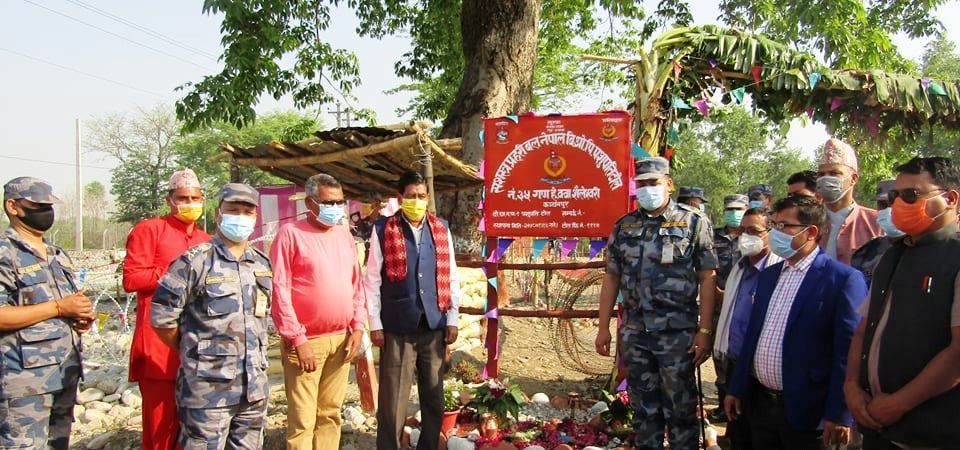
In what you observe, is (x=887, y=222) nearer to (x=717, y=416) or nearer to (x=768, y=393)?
Result: (x=768, y=393)

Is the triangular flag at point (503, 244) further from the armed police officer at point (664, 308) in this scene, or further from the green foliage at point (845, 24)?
the green foliage at point (845, 24)

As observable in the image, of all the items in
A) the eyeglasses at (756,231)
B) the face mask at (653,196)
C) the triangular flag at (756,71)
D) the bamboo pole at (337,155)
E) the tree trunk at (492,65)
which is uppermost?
the tree trunk at (492,65)

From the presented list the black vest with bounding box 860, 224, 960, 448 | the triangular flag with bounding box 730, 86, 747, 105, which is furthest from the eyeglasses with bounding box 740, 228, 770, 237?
the triangular flag with bounding box 730, 86, 747, 105

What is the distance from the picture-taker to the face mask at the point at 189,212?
3.59 metres

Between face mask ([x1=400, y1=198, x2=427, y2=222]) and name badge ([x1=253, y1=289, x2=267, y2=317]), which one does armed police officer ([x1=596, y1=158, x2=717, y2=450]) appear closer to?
face mask ([x1=400, y1=198, x2=427, y2=222])

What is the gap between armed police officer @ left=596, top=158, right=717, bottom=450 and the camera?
3596mm

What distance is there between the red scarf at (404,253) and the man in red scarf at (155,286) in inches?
42.6

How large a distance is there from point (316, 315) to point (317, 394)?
49 cm

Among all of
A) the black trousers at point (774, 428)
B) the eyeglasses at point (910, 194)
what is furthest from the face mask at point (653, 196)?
the eyeglasses at point (910, 194)

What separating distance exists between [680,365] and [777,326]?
824 mm

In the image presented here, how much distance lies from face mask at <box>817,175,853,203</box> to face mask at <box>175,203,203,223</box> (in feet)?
11.8

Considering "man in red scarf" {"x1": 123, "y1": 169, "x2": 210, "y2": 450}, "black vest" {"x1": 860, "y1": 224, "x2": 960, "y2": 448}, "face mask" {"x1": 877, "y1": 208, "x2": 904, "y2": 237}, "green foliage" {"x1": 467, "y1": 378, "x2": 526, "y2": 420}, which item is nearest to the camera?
"black vest" {"x1": 860, "y1": 224, "x2": 960, "y2": 448}

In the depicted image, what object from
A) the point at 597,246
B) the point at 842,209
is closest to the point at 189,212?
the point at 597,246

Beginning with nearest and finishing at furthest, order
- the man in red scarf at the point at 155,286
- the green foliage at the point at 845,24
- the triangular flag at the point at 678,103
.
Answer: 1. the man in red scarf at the point at 155,286
2. the triangular flag at the point at 678,103
3. the green foliage at the point at 845,24
